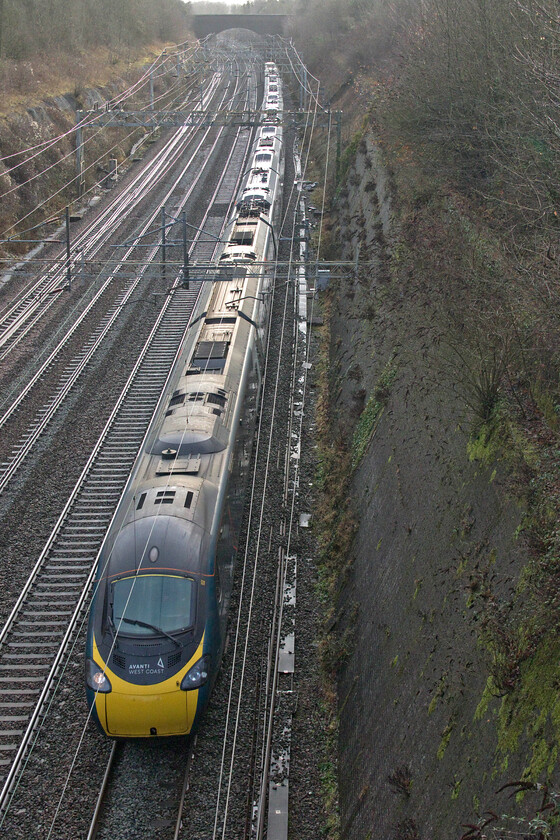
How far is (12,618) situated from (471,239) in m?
13.7

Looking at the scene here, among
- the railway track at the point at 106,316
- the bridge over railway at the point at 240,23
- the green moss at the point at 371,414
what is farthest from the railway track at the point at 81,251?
the bridge over railway at the point at 240,23

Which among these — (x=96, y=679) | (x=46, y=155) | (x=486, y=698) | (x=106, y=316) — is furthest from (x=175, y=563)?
(x=46, y=155)

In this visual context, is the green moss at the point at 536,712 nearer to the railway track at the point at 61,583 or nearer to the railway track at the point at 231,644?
the railway track at the point at 231,644

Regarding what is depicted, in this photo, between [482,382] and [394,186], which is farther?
[394,186]

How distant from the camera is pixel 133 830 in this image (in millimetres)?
10664

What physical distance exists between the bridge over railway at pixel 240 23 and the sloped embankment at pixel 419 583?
9679 centimetres

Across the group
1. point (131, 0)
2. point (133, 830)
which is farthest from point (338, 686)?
point (131, 0)

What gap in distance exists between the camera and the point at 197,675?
37.4 feet

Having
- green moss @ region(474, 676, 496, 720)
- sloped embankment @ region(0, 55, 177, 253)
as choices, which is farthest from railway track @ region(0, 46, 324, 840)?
sloped embankment @ region(0, 55, 177, 253)

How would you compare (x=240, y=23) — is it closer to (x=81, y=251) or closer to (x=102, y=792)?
(x=81, y=251)

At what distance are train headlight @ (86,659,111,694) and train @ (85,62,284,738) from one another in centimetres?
2

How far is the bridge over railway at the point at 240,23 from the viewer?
338ft

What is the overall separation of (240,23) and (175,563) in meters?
109

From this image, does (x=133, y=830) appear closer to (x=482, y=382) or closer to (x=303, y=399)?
(x=482, y=382)
